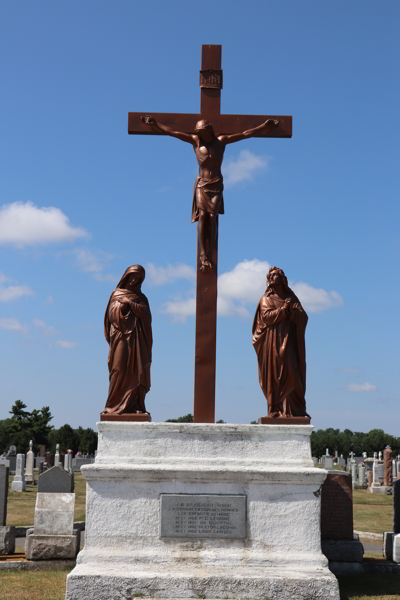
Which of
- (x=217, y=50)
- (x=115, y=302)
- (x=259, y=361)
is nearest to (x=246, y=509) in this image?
(x=259, y=361)

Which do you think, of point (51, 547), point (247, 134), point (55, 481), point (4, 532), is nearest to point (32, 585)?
point (51, 547)

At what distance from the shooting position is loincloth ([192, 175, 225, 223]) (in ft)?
29.6

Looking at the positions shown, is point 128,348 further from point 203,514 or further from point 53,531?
point 53,531

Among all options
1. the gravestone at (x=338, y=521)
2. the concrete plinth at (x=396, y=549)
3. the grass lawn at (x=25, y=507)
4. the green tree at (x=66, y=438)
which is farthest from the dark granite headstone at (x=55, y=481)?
the green tree at (x=66, y=438)

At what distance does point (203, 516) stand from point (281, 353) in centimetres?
214

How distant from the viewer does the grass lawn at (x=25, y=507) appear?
16.7 m

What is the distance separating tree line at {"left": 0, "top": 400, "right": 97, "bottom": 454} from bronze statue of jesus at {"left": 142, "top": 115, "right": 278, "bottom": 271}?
45231 mm

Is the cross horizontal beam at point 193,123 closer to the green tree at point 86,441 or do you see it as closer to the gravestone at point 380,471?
the gravestone at point 380,471

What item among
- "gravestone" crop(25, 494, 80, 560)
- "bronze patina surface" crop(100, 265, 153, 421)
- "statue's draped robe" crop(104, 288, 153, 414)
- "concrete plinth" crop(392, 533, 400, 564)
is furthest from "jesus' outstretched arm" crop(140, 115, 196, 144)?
"concrete plinth" crop(392, 533, 400, 564)

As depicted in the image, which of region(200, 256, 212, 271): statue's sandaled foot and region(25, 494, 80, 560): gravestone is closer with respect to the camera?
Answer: region(200, 256, 212, 271): statue's sandaled foot

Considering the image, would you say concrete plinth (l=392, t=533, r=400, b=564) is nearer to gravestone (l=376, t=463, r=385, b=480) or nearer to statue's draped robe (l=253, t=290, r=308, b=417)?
statue's draped robe (l=253, t=290, r=308, b=417)

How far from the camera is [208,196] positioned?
9.07 meters

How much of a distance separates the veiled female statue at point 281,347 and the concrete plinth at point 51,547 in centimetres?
411

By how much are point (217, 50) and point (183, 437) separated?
17.7 ft
